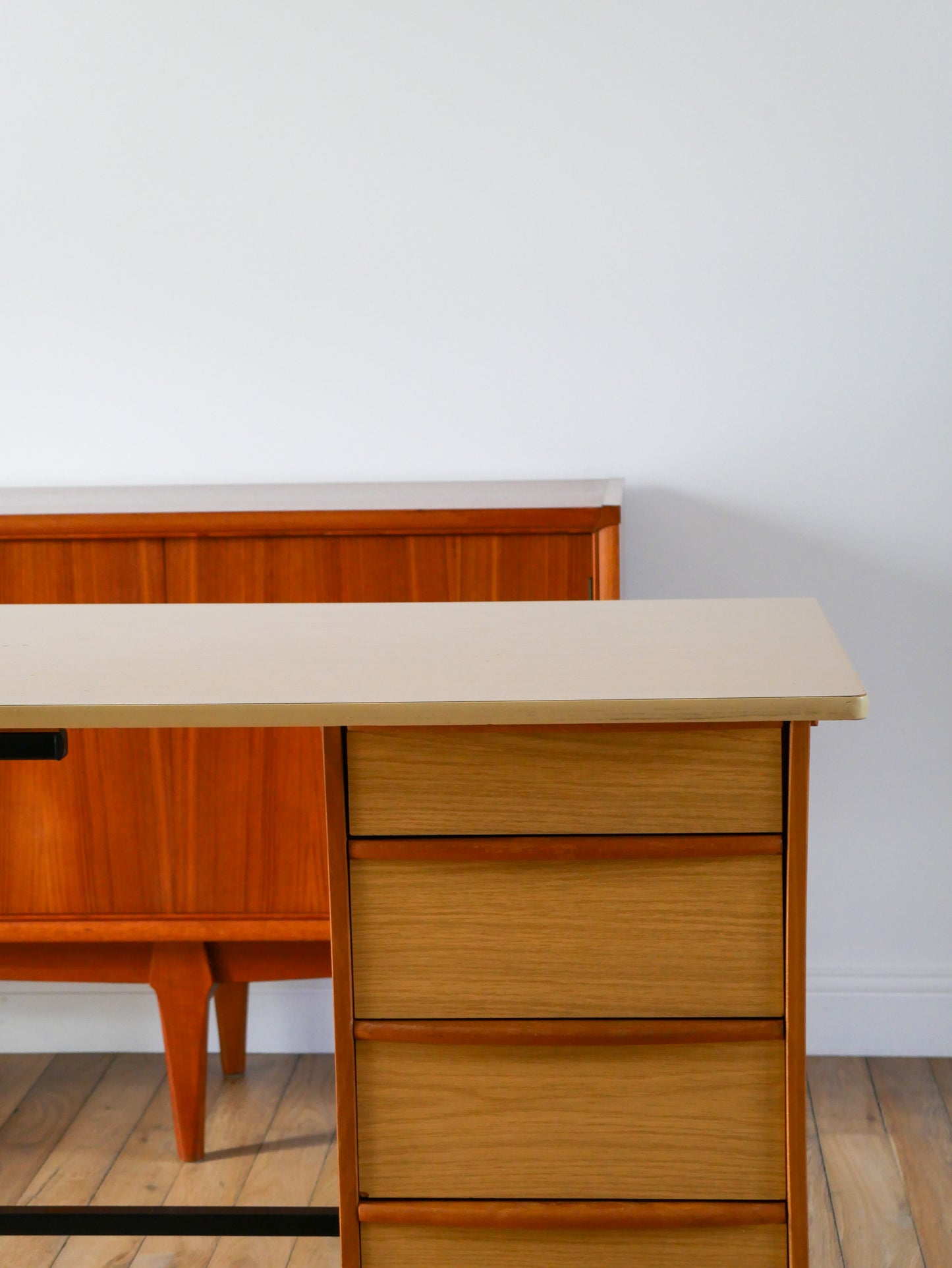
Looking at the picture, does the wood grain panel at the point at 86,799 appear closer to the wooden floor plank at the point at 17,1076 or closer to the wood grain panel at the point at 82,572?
the wood grain panel at the point at 82,572

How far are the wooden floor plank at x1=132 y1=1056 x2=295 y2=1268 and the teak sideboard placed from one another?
17cm

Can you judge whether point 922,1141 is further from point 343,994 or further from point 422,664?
point 422,664

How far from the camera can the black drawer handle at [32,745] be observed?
132 centimetres

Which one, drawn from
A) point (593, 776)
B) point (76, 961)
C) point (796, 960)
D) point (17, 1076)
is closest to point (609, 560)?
point (593, 776)

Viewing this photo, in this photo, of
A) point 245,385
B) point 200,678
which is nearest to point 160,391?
point 245,385

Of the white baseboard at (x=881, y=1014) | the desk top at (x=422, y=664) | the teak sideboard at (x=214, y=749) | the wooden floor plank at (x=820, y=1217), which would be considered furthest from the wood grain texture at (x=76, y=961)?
the white baseboard at (x=881, y=1014)

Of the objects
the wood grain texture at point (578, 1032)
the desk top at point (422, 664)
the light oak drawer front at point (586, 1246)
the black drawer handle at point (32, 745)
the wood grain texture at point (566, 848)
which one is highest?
the desk top at point (422, 664)

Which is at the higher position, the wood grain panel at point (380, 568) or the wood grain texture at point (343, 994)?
the wood grain panel at point (380, 568)

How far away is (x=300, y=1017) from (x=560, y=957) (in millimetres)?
1441

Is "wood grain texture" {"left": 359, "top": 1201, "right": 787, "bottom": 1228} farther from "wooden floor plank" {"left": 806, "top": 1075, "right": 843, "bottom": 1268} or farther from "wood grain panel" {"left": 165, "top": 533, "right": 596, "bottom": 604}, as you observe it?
"wood grain panel" {"left": 165, "top": 533, "right": 596, "bottom": 604}

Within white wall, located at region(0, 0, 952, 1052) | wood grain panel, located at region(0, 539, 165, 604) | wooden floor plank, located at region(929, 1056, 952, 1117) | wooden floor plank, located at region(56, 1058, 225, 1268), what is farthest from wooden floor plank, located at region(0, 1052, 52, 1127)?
wooden floor plank, located at region(929, 1056, 952, 1117)

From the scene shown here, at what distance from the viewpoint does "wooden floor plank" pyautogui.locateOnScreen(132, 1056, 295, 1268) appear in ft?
6.52

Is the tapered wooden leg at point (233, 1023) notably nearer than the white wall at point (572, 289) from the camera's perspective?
No

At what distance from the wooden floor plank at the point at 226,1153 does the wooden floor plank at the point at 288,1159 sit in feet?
0.06
